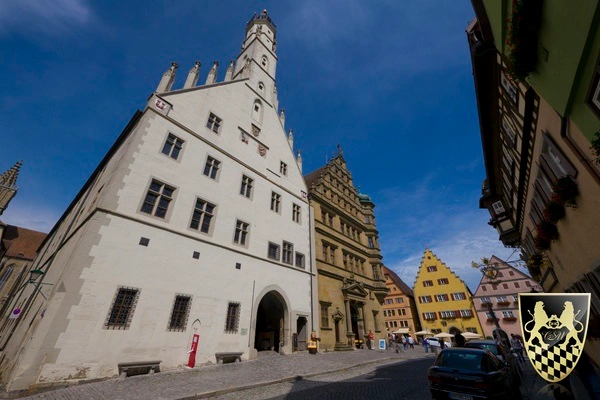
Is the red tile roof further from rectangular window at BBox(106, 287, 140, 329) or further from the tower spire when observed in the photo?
rectangular window at BBox(106, 287, 140, 329)

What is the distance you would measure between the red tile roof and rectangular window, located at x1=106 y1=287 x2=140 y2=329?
46.9 m

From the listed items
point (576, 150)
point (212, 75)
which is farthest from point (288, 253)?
point (576, 150)

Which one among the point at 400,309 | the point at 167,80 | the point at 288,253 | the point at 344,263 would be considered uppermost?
the point at 167,80

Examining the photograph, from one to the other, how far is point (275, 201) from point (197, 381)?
1256cm

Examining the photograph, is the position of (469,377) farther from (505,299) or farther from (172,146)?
(505,299)

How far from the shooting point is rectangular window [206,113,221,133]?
657 inches

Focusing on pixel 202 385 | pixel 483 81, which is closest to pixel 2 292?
pixel 202 385

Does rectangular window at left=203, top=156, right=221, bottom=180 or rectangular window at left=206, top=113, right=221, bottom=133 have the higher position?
rectangular window at left=206, top=113, right=221, bottom=133

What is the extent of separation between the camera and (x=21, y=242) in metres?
42.2

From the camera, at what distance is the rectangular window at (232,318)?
1272 centimetres

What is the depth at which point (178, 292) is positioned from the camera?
11.3 m

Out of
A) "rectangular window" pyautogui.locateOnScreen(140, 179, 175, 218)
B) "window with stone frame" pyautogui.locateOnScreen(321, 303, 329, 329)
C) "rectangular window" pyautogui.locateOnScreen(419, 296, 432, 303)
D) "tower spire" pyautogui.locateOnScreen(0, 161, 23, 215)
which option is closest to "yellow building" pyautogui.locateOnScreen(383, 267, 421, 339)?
"rectangular window" pyautogui.locateOnScreen(419, 296, 432, 303)

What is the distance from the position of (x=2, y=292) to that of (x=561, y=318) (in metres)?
57.0

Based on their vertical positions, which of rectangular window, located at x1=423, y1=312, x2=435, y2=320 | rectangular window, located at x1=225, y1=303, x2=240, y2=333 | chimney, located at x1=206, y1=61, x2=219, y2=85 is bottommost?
rectangular window, located at x1=225, y1=303, x2=240, y2=333
